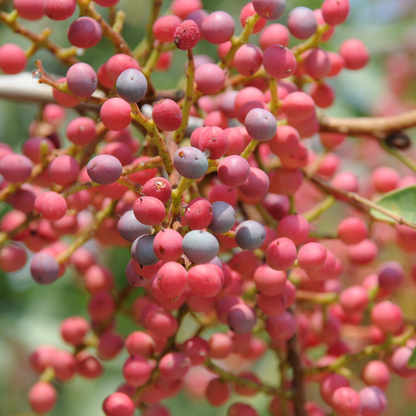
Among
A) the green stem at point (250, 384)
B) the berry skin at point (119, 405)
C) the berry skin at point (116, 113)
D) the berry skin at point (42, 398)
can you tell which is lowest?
the berry skin at point (42, 398)

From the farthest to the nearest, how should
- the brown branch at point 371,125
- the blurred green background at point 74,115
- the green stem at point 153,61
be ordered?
the blurred green background at point 74,115, the brown branch at point 371,125, the green stem at point 153,61

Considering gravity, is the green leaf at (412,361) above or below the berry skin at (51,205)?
below

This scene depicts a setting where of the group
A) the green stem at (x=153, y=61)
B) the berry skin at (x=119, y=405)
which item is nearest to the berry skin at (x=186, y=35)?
the green stem at (x=153, y=61)

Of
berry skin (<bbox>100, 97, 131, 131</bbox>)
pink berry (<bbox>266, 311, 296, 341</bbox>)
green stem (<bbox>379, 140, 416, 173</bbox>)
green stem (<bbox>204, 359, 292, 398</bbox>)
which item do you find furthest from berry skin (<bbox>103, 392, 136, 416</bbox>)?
green stem (<bbox>379, 140, 416, 173</bbox>)

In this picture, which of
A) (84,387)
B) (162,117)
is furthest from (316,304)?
(84,387)

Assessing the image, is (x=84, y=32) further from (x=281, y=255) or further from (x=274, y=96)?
(x=281, y=255)

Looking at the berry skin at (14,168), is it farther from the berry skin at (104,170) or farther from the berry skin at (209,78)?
the berry skin at (209,78)
